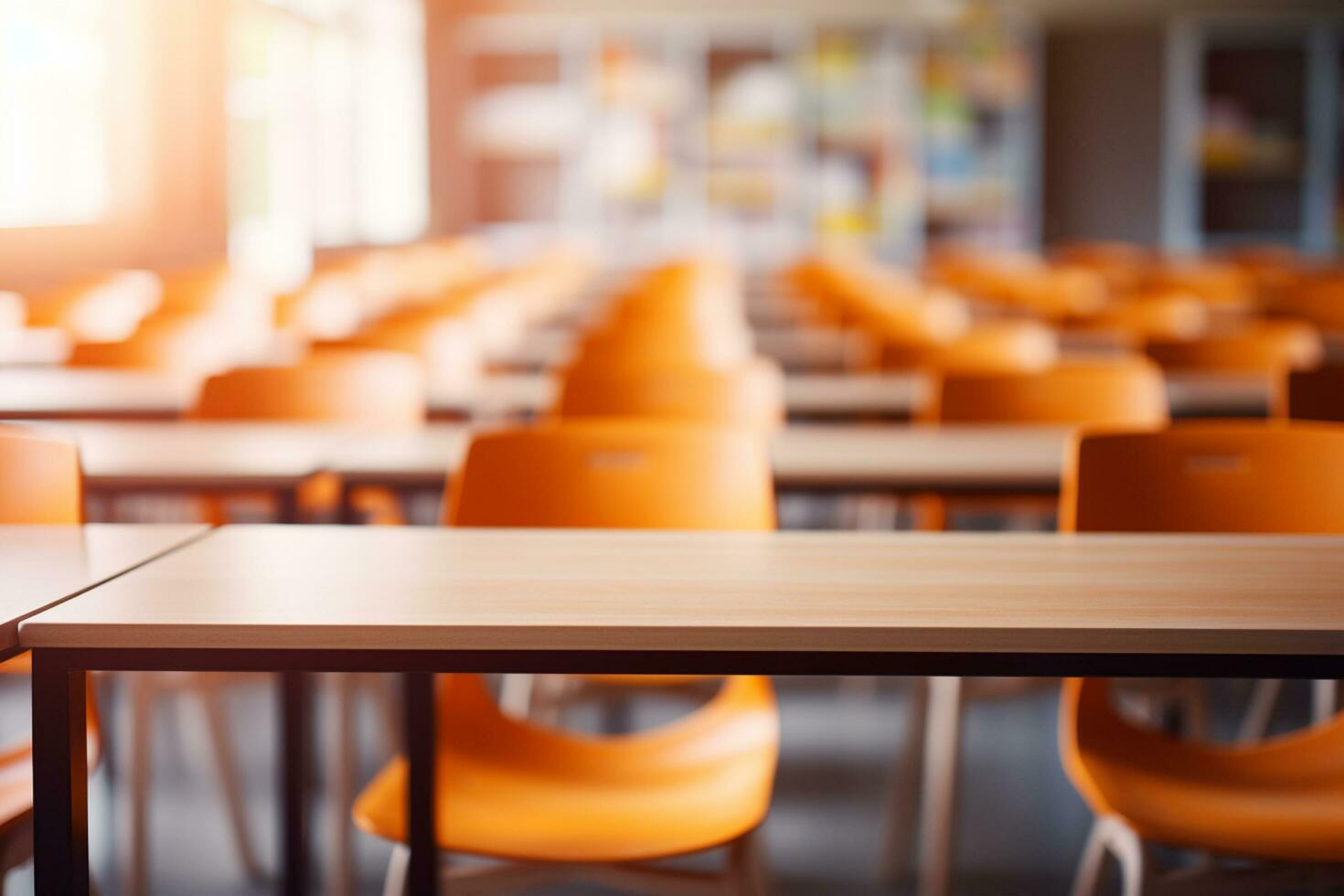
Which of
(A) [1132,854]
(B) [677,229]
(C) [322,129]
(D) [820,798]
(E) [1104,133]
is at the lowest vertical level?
(D) [820,798]

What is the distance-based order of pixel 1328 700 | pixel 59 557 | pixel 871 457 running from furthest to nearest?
1. pixel 871 457
2. pixel 1328 700
3. pixel 59 557

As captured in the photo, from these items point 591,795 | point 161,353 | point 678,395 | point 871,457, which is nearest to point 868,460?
point 871,457

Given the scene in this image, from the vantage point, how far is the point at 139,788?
2.52m

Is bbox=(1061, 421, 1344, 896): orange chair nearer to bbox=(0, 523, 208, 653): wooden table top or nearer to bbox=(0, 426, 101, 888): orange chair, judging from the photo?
bbox=(0, 523, 208, 653): wooden table top

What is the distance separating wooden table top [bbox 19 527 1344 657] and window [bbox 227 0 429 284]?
7426mm

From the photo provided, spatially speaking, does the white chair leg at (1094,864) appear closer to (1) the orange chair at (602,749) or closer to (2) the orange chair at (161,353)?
(1) the orange chair at (602,749)

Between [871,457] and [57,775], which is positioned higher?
[871,457]

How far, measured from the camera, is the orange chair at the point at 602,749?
1770 mm

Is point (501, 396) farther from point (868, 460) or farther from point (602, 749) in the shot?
point (602, 749)

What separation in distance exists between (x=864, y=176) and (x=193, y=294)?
9762 mm

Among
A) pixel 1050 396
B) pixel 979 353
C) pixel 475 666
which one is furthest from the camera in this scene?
pixel 979 353

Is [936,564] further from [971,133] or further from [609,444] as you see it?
[971,133]

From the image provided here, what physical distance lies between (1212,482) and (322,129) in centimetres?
1082

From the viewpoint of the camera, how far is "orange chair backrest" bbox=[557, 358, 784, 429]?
2.80 meters
